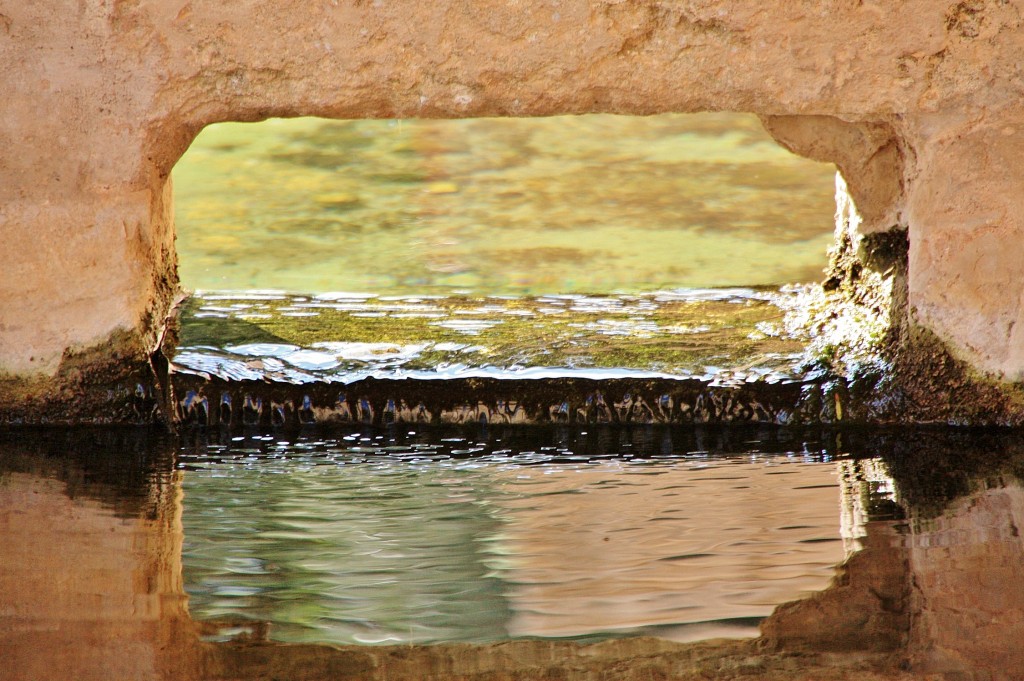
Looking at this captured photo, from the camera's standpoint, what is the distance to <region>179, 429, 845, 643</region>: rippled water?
71.1 inches

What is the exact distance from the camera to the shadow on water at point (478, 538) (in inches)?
64.3

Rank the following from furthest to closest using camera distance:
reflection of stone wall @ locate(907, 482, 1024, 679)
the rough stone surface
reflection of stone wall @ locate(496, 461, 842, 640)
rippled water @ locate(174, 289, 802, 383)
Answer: rippled water @ locate(174, 289, 802, 383) → the rough stone surface → reflection of stone wall @ locate(496, 461, 842, 640) → reflection of stone wall @ locate(907, 482, 1024, 679)

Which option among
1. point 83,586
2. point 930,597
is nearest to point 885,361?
point 930,597

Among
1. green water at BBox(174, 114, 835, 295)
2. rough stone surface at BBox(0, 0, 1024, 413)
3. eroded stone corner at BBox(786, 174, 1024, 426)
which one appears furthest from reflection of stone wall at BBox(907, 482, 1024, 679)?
green water at BBox(174, 114, 835, 295)

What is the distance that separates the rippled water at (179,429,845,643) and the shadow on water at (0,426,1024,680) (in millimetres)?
12

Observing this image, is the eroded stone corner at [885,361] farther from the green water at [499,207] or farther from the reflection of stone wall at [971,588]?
the green water at [499,207]

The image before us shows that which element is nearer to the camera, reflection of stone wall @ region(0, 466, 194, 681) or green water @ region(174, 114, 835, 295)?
reflection of stone wall @ region(0, 466, 194, 681)

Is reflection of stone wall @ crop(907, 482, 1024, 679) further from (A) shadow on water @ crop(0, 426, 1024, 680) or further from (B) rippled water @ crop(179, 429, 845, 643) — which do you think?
(B) rippled water @ crop(179, 429, 845, 643)

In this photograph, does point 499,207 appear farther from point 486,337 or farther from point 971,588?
point 971,588

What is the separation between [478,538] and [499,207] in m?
3.27

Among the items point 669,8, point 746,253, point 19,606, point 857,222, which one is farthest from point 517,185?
point 19,606

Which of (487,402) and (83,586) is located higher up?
(487,402)

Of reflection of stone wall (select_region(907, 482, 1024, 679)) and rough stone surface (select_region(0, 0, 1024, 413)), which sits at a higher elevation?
rough stone surface (select_region(0, 0, 1024, 413))

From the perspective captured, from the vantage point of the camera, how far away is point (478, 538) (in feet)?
7.05
